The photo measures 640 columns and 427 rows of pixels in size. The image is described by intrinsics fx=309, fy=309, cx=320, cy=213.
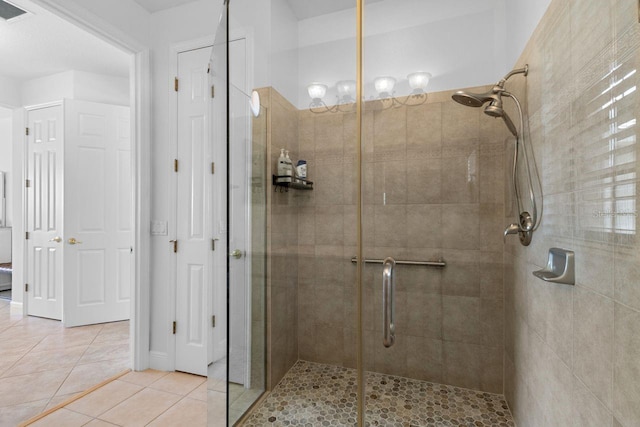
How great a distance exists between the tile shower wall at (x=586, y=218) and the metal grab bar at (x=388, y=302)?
59 cm

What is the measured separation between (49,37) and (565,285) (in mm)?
4104

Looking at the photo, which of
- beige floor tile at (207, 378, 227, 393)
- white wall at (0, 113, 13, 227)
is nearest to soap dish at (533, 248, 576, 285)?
beige floor tile at (207, 378, 227, 393)

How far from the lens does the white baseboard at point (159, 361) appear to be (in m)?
2.30

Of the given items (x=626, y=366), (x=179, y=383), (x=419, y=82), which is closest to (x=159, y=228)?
(x=179, y=383)

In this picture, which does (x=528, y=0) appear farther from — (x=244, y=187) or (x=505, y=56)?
(x=244, y=187)

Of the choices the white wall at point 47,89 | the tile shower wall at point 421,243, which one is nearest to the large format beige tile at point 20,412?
the tile shower wall at point 421,243

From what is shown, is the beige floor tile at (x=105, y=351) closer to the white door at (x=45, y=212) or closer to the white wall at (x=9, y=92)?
the white door at (x=45, y=212)

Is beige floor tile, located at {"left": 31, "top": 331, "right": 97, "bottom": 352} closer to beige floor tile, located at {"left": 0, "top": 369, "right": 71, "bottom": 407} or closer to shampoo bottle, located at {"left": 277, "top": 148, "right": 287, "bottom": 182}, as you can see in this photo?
beige floor tile, located at {"left": 0, "top": 369, "right": 71, "bottom": 407}

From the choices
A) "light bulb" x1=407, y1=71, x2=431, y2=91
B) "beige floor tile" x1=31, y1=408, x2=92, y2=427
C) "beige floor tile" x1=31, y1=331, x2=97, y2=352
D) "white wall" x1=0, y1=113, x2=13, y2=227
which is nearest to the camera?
"light bulb" x1=407, y1=71, x2=431, y2=91

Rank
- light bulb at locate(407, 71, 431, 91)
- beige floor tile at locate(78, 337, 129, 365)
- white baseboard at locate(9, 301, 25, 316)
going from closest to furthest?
light bulb at locate(407, 71, 431, 91) → beige floor tile at locate(78, 337, 129, 365) → white baseboard at locate(9, 301, 25, 316)

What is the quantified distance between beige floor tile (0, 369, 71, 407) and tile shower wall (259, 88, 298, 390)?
5.40 feet

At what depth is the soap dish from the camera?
3.27 feet

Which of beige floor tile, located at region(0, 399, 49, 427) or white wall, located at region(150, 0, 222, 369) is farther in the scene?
white wall, located at region(150, 0, 222, 369)

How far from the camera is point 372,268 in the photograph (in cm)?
147
